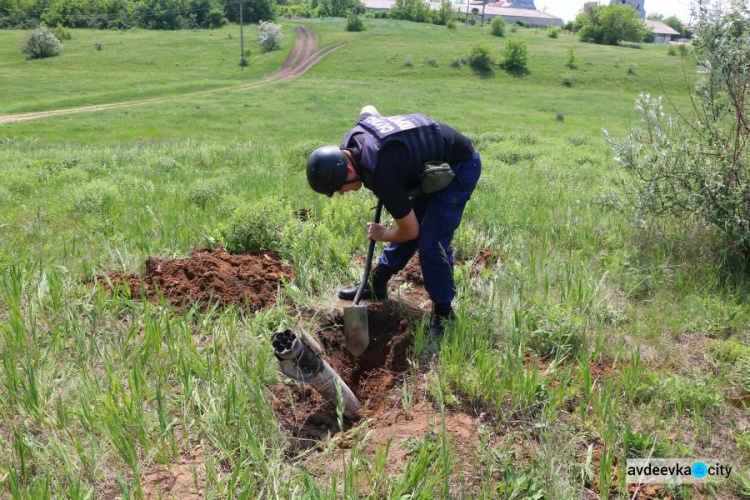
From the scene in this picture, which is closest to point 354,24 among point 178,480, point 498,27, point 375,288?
point 498,27

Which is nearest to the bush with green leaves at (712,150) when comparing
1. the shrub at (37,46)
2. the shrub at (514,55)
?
the shrub at (514,55)

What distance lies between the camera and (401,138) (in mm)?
3283

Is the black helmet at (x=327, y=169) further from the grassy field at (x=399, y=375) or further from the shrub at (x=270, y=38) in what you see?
the shrub at (x=270, y=38)

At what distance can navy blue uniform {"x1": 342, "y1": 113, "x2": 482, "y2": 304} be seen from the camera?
3.19m

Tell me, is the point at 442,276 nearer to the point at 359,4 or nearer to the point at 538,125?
the point at 538,125

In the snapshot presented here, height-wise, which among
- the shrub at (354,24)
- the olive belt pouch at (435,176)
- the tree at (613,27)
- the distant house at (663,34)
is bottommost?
the olive belt pouch at (435,176)

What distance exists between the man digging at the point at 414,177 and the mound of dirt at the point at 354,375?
1.00ft

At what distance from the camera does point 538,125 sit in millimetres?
24859

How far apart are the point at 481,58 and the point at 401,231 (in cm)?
5957

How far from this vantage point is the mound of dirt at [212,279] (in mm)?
4016

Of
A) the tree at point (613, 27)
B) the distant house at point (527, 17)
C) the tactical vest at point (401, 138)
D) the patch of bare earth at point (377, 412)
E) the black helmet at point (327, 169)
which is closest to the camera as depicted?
the patch of bare earth at point (377, 412)

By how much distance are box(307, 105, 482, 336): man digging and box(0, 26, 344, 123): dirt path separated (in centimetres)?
2883

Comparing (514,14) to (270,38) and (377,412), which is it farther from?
(377,412)

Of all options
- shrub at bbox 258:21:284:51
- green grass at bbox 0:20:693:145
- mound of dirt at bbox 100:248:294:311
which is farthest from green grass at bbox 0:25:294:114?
mound of dirt at bbox 100:248:294:311
